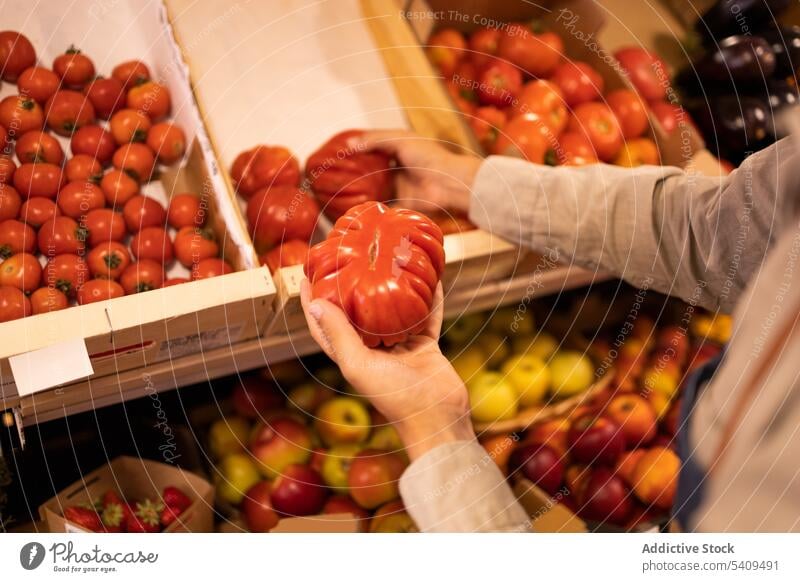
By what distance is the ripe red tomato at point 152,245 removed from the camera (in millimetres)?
865

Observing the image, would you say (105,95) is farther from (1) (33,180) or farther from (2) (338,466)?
(2) (338,466)

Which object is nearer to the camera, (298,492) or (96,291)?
(96,291)

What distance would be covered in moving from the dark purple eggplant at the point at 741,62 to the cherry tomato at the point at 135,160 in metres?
1.04

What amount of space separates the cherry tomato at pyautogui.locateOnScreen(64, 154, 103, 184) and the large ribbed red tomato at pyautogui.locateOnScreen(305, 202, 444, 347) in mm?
401

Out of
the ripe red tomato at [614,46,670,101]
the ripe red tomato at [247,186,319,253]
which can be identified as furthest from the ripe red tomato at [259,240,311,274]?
the ripe red tomato at [614,46,670,101]

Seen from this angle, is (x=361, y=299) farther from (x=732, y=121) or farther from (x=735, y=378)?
(x=732, y=121)

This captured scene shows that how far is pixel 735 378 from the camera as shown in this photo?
24.7 inches

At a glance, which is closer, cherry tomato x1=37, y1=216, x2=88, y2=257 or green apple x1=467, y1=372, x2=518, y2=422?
cherry tomato x1=37, y1=216, x2=88, y2=257

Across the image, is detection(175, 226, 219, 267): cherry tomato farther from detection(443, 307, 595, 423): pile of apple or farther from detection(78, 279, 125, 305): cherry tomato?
detection(443, 307, 595, 423): pile of apple

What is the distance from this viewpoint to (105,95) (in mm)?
940

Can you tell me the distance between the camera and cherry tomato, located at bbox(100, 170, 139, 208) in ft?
2.89

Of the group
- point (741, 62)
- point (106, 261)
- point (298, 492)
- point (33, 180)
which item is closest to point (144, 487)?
point (298, 492)

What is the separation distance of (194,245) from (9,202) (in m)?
0.22
